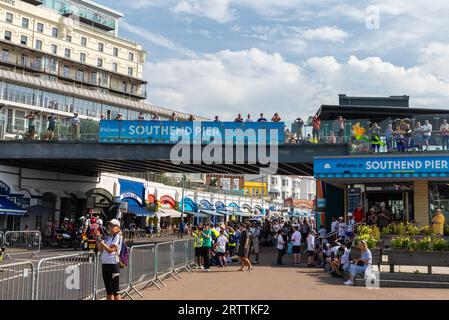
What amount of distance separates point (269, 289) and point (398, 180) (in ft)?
44.1

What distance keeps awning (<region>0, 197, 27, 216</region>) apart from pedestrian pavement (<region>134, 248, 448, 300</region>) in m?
18.0

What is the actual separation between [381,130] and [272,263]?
8473mm

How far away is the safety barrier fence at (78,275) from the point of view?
291 inches

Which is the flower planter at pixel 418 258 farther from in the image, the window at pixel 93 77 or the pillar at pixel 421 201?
the window at pixel 93 77

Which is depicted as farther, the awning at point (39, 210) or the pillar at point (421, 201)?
the awning at point (39, 210)

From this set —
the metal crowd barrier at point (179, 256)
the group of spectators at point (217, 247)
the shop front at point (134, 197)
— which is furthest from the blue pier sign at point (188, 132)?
the shop front at point (134, 197)

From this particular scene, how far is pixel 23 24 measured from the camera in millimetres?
73312

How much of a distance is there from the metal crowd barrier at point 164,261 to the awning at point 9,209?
18823 mm

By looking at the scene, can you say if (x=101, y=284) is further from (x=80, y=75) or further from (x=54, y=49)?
(x=80, y=75)

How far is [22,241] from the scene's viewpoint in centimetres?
2564

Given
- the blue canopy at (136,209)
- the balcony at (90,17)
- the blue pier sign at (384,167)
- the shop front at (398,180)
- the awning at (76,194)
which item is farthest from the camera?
the balcony at (90,17)

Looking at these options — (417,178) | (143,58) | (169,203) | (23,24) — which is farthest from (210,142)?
(143,58)

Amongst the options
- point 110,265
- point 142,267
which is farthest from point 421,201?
point 110,265

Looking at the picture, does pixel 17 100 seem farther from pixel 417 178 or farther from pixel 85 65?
pixel 417 178
